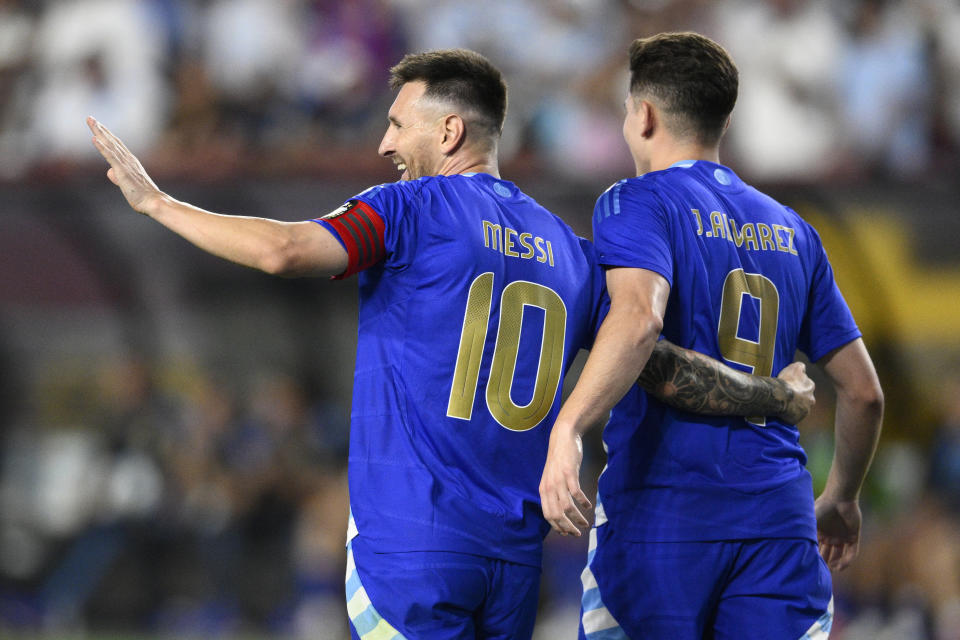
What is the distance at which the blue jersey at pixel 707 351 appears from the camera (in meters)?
3.48

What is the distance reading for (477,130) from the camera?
12.2 ft

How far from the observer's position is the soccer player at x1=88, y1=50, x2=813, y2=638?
10.6 feet

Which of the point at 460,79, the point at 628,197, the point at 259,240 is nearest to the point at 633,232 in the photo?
the point at 628,197

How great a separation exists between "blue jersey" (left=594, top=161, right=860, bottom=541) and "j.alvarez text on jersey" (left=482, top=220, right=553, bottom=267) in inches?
6.1

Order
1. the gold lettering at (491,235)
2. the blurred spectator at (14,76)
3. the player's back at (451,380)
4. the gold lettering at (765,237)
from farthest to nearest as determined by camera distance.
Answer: the blurred spectator at (14,76)
the gold lettering at (765,237)
the gold lettering at (491,235)
the player's back at (451,380)

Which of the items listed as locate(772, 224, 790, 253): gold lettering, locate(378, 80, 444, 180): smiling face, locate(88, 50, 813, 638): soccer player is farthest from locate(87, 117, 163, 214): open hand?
locate(772, 224, 790, 253): gold lettering

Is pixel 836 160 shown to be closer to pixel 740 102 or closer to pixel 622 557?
pixel 740 102

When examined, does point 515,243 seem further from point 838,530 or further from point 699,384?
point 838,530

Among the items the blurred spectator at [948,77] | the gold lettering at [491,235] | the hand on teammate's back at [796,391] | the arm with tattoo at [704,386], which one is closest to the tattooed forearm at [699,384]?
the arm with tattoo at [704,386]

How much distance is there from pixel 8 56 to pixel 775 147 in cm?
693

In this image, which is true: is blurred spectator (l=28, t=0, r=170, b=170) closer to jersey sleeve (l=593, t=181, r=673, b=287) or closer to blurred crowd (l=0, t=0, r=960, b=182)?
blurred crowd (l=0, t=0, r=960, b=182)

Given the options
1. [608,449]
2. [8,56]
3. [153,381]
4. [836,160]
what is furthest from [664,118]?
[8,56]

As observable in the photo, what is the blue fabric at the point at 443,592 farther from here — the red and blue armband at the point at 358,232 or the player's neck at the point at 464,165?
the player's neck at the point at 464,165

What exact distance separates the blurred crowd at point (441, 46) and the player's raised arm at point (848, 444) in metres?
Result: 5.79
